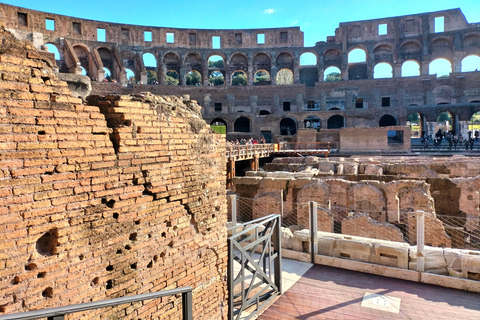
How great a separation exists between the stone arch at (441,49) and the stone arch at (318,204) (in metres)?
41.3

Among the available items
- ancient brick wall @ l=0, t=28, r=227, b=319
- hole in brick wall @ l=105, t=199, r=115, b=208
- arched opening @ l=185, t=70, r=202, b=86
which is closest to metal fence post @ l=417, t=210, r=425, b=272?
ancient brick wall @ l=0, t=28, r=227, b=319

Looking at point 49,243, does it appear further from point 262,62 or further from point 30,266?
point 262,62

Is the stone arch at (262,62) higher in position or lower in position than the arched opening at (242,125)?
higher

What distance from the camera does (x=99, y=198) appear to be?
10.6ft

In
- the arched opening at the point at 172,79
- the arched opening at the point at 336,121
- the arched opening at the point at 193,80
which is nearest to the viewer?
the arched opening at the point at 336,121

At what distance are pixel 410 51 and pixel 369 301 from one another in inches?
1824

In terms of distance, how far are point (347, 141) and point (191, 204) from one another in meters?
24.9

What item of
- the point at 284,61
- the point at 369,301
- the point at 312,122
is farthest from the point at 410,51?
the point at 369,301

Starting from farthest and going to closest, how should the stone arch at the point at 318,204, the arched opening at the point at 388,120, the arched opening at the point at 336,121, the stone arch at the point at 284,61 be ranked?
the stone arch at the point at 284,61 < the arched opening at the point at 336,121 < the arched opening at the point at 388,120 < the stone arch at the point at 318,204

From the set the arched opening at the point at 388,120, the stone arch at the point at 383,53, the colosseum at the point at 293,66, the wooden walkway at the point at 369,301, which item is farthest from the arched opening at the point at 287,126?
the wooden walkway at the point at 369,301

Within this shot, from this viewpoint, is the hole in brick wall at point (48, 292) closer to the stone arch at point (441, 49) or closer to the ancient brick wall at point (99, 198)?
the ancient brick wall at point (99, 198)

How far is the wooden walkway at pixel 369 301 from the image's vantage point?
16.5ft

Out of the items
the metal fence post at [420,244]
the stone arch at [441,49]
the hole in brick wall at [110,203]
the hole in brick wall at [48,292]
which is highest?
the stone arch at [441,49]

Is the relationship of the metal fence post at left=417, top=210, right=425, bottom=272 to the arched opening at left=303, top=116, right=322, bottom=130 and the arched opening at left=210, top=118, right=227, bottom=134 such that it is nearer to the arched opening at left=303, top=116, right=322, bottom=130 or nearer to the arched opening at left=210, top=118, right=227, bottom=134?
the arched opening at left=210, top=118, right=227, bottom=134
